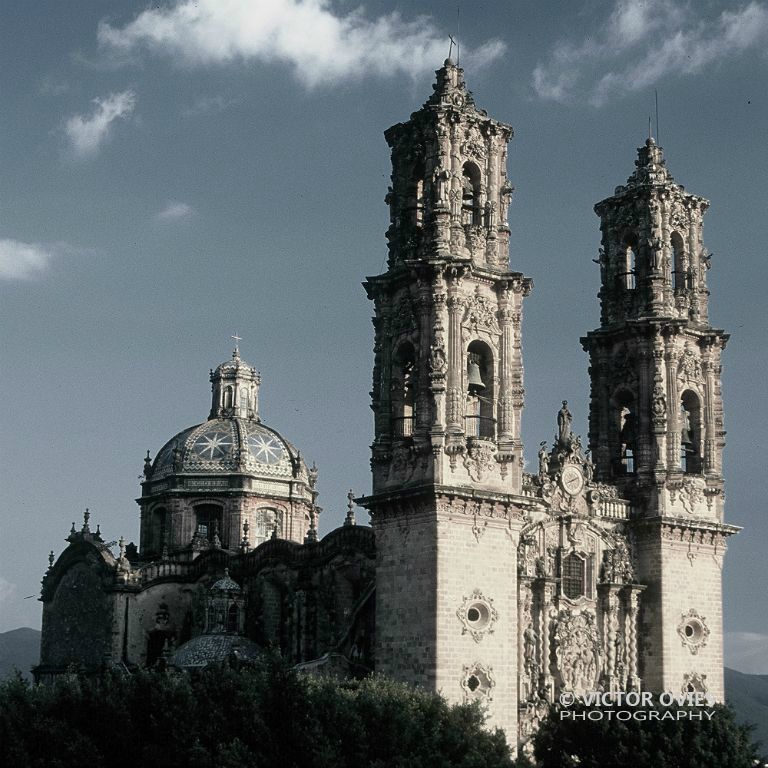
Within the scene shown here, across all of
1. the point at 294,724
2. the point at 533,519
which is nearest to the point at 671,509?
the point at 533,519

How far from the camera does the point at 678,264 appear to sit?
52.9 metres

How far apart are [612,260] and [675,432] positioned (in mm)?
7387

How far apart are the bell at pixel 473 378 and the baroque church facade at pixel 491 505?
0.40 ft

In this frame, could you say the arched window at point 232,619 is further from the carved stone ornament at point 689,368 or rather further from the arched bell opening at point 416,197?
the carved stone ornament at point 689,368

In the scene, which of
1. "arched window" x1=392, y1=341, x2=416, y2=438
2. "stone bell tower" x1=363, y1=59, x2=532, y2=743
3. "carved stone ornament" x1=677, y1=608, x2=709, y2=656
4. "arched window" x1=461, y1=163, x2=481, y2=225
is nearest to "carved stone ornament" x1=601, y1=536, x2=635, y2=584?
"carved stone ornament" x1=677, y1=608, x2=709, y2=656

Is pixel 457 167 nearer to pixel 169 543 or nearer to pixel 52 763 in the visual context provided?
pixel 52 763

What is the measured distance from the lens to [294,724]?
32938mm

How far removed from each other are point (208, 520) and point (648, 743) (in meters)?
33.5

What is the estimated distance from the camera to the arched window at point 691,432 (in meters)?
51.6

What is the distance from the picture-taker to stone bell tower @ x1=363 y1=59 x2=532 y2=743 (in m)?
41.9

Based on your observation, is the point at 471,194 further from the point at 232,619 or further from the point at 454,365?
the point at 232,619

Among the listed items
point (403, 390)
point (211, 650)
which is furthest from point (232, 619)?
point (403, 390)

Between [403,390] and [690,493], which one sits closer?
[403,390]

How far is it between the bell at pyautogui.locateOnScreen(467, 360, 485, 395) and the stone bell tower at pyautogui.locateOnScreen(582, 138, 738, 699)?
7913 mm
